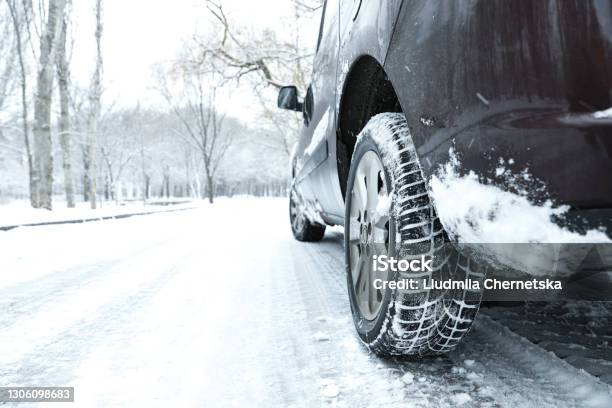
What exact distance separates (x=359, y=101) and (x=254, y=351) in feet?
3.90

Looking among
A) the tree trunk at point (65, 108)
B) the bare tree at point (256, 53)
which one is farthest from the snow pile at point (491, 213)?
the tree trunk at point (65, 108)

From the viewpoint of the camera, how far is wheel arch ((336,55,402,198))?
66.3 inches

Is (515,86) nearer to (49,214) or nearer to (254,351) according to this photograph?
(254,351)

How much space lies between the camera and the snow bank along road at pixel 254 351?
4.04 ft

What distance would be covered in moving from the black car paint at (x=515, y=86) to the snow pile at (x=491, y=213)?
27 mm

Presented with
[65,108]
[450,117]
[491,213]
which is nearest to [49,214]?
[450,117]

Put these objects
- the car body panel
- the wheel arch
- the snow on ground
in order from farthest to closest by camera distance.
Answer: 1. the snow on ground
2. the wheel arch
3. the car body panel

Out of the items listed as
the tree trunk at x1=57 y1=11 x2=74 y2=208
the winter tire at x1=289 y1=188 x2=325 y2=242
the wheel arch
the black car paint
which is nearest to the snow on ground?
the tree trunk at x1=57 y1=11 x2=74 y2=208

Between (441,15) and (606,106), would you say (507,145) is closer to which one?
(606,106)

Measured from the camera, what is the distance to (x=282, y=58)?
10812 mm

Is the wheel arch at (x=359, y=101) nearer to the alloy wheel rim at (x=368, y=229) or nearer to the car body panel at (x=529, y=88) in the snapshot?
the alloy wheel rim at (x=368, y=229)

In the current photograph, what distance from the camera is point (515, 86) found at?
0.81 meters

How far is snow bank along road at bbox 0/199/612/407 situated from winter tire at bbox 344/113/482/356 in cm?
14

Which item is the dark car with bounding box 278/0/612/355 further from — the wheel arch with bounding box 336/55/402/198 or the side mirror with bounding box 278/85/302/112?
the side mirror with bounding box 278/85/302/112
